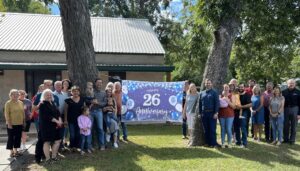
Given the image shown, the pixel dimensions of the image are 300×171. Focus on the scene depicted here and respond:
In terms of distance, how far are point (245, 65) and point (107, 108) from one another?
13652mm

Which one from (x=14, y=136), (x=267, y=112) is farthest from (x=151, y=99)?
(x=14, y=136)

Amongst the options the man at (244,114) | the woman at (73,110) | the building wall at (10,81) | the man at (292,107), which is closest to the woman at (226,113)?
the man at (244,114)

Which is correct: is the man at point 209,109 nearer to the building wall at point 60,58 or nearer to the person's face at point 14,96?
the person's face at point 14,96

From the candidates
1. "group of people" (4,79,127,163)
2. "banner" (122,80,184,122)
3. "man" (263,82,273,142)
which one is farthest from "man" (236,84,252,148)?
"group of people" (4,79,127,163)

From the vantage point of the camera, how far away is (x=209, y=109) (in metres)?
9.70

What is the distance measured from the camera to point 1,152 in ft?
31.8

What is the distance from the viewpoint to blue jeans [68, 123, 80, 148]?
896 centimetres

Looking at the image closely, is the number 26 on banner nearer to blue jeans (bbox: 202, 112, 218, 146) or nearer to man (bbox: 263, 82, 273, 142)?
blue jeans (bbox: 202, 112, 218, 146)

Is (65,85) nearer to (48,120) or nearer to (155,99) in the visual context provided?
(48,120)

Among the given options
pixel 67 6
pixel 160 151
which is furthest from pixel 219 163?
pixel 67 6

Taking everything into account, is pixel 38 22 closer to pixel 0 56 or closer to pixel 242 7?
pixel 0 56

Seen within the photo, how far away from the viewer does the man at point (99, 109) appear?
9375 millimetres

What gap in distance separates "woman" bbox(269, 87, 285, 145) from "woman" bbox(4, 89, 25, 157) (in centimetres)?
682

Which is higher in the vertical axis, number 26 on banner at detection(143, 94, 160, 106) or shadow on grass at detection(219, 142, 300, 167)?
number 26 on banner at detection(143, 94, 160, 106)
